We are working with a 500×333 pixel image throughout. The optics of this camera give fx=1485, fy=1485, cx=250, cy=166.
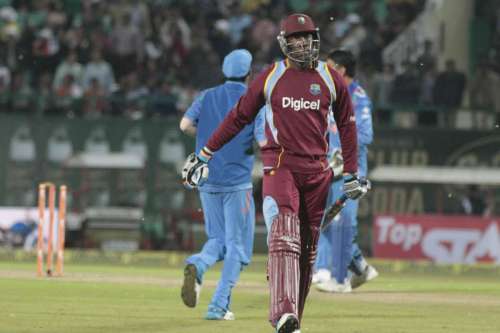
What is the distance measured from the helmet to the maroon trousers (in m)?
0.86

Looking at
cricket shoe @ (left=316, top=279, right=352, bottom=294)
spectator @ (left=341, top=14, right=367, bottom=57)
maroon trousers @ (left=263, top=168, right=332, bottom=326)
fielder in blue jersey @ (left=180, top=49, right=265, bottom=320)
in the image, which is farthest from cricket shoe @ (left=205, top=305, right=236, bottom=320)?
spectator @ (left=341, top=14, right=367, bottom=57)

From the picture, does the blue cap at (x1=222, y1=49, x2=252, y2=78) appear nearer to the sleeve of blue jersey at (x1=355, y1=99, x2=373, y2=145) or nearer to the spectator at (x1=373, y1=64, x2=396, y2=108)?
the sleeve of blue jersey at (x1=355, y1=99, x2=373, y2=145)

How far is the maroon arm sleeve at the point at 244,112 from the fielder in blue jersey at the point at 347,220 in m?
5.31

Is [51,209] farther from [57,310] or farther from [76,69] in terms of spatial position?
[76,69]

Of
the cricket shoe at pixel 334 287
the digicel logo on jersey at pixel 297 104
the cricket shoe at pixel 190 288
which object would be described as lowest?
the cricket shoe at pixel 334 287

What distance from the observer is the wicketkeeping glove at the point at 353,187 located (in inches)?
447

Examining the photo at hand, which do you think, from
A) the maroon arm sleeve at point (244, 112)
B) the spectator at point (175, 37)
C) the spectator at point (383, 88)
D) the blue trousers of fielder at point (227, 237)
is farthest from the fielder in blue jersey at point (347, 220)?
the spectator at point (175, 37)

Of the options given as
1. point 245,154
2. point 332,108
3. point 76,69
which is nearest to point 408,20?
point 76,69

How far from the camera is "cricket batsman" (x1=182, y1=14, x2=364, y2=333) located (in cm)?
1104

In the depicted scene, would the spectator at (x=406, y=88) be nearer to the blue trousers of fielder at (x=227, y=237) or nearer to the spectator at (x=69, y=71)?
the spectator at (x=69, y=71)

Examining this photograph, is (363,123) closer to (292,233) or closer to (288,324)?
(292,233)

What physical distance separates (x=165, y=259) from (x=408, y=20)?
8.79m

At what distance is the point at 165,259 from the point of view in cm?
2533

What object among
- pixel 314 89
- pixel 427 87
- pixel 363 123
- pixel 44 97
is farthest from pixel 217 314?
pixel 427 87
